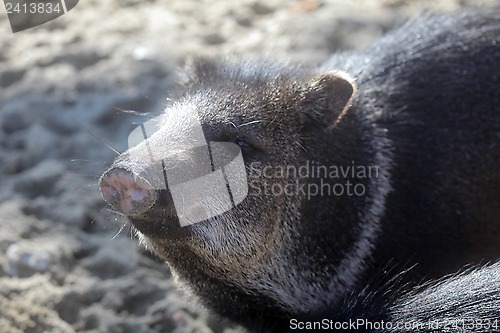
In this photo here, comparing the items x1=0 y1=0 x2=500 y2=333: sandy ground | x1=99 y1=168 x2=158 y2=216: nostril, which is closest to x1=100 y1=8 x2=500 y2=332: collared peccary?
A: x1=99 y1=168 x2=158 y2=216: nostril

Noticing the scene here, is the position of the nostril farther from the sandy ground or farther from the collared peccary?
the sandy ground

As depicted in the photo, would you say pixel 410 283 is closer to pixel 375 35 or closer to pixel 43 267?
pixel 43 267

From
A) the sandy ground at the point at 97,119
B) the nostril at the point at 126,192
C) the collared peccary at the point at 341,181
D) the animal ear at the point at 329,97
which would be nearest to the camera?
the nostril at the point at 126,192

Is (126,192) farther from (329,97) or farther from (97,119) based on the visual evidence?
(97,119)

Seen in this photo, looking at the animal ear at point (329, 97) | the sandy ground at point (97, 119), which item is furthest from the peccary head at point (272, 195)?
the sandy ground at point (97, 119)

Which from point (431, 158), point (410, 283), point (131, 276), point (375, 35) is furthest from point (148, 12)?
point (410, 283)

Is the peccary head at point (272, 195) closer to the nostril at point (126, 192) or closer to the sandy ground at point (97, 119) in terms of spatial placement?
the nostril at point (126, 192)

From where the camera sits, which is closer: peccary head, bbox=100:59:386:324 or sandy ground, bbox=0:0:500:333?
peccary head, bbox=100:59:386:324
